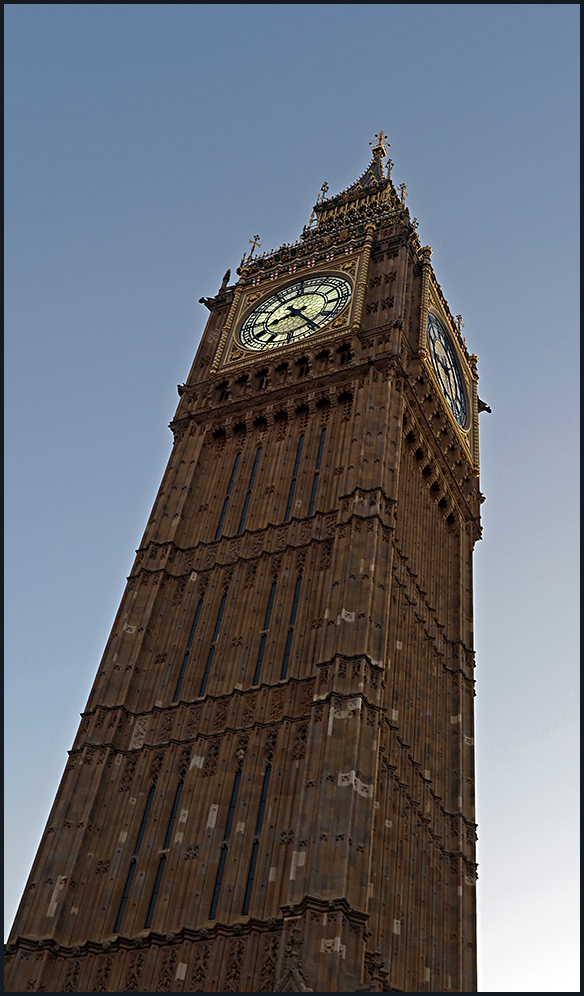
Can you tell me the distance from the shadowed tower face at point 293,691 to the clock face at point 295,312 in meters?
0.15

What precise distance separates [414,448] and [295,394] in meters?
6.07

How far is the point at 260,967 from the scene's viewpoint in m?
30.3

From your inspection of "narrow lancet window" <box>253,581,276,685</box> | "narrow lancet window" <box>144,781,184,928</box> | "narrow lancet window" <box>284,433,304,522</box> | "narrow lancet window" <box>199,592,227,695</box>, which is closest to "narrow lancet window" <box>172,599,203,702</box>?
"narrow lancet window" <box>199,592,227,695</box>

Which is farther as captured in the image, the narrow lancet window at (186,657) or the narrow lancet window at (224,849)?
the narrow lancet window at (186,657)

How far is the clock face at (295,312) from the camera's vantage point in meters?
54.2

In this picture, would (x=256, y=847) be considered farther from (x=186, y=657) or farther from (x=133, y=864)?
(x=186, y=657)

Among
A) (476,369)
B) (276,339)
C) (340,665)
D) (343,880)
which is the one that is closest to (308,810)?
(343,880)

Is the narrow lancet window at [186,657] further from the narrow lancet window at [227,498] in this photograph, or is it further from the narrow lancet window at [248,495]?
the narrow lancet window at [248,495]

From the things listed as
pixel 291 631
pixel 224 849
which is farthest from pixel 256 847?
pixel 291 631

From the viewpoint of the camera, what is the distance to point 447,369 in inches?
2245

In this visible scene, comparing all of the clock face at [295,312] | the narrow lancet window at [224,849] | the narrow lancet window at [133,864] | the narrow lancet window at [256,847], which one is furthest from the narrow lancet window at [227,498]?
the narrow lancet window at [256,847]

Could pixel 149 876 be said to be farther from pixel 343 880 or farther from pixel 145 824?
pixel 343 880

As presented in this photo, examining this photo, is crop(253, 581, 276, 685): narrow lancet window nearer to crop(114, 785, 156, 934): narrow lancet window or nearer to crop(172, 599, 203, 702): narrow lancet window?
crop(172, 599, 203, 702): narrow lancet window

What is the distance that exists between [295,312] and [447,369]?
850cm
